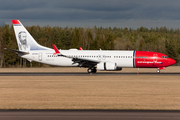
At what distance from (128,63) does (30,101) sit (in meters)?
28.5

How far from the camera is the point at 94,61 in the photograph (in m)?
44.7

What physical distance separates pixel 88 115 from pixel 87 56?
32259 millimetres

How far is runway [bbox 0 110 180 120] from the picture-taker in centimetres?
1373

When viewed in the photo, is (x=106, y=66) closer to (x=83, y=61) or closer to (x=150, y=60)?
(x=83, y=61)

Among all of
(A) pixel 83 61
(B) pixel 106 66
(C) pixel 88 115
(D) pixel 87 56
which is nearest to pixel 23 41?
(D) pixel 87 56

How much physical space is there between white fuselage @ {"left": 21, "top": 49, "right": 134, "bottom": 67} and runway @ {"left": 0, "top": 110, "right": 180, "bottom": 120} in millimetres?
30240

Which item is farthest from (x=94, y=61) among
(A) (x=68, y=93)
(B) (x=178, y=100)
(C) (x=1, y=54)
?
(C) (x=1, y=54)

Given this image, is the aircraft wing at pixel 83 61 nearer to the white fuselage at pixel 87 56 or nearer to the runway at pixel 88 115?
the white fuselage at pixel 87 56

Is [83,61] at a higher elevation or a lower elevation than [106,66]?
higher

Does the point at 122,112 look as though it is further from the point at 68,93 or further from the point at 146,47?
the point at 146,47

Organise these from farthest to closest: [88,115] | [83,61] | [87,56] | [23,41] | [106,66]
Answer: [23,41], [87,56], [83,61], [106,66], [88,115]

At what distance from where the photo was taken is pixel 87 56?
1829 inches

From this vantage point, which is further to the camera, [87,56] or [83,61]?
[87,56]

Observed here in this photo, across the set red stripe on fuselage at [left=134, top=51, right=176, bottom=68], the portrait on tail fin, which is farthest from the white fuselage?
the portrait on tail fin
